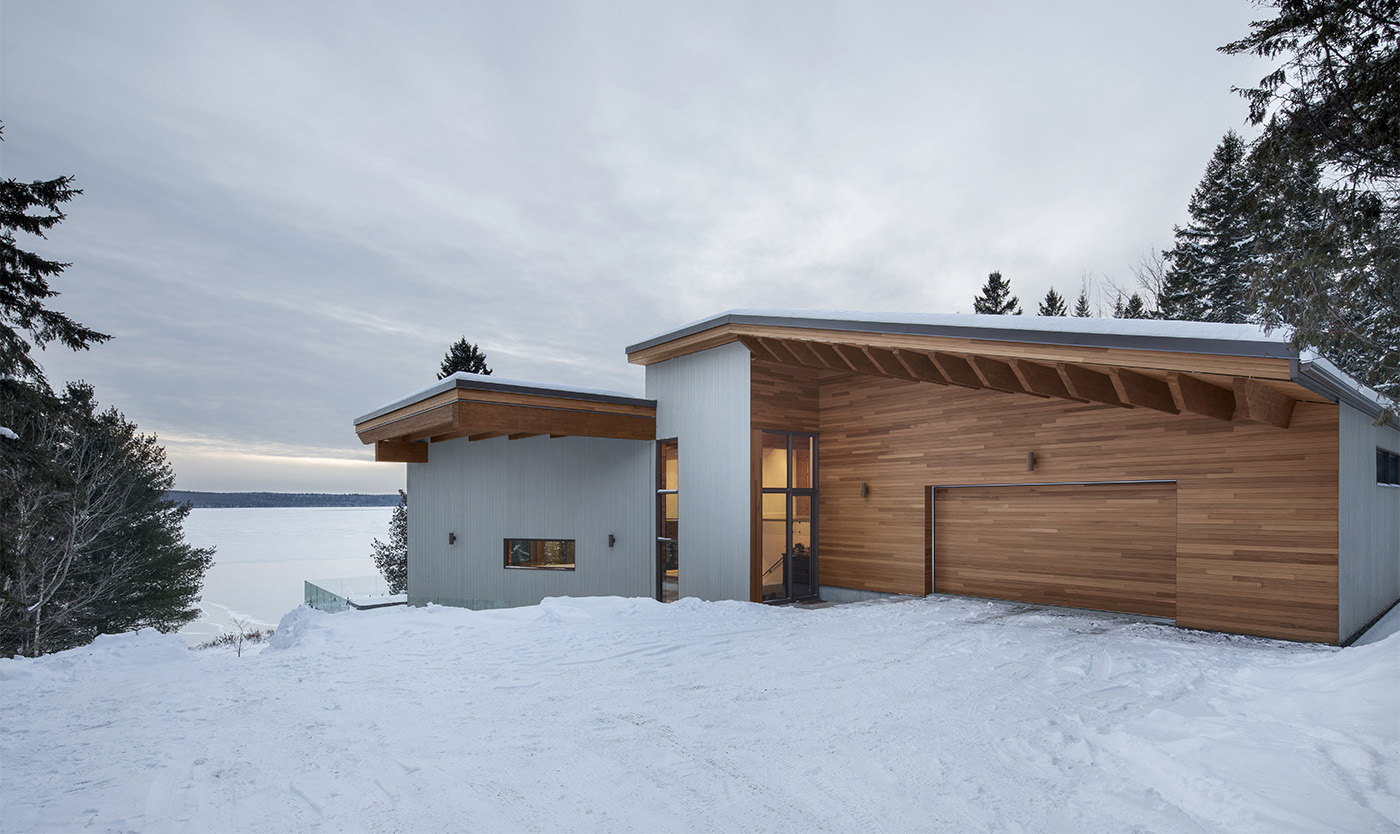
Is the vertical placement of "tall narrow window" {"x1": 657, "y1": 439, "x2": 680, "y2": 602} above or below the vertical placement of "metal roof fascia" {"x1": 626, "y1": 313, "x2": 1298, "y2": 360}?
below

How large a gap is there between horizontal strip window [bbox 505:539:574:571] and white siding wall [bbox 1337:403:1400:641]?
10.4 m

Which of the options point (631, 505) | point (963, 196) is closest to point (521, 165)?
point (631, 505)

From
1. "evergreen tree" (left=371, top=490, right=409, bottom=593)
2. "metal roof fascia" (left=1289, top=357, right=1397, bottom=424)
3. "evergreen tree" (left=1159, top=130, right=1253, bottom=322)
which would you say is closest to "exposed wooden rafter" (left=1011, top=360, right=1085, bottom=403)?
"metal roof fascia" (left=1289, top=357, right=1397, bottom=424)

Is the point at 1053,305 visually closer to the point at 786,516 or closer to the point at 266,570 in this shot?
the point at 786,516

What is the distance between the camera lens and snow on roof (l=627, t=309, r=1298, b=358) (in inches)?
223

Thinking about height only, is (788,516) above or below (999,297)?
below

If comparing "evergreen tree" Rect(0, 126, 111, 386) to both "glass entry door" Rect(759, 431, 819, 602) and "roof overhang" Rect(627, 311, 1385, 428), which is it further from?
"glass entry door" Rect(759, 431, 819, 602)

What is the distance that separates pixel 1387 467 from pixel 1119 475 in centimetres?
375

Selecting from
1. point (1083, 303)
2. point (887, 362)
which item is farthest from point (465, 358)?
point (1083, 303)

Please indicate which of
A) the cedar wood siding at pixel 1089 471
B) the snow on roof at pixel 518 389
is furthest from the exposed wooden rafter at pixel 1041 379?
the snow on roof at pixel 518 389

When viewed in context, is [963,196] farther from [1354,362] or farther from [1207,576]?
[1207,576]

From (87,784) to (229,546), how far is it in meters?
77.0

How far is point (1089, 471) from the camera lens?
867 centimetres

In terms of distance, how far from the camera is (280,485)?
44.5 meters
